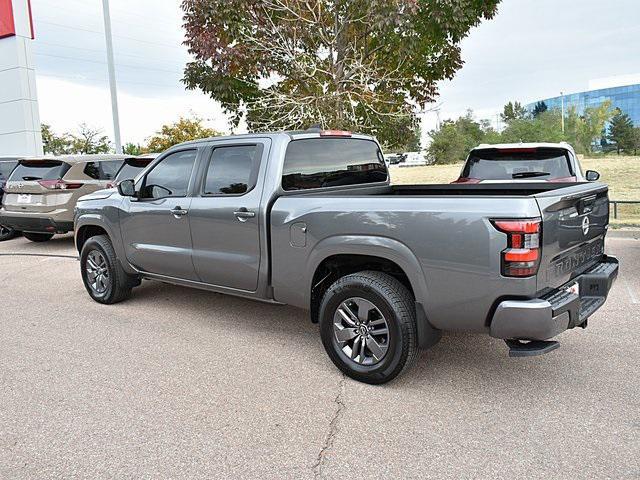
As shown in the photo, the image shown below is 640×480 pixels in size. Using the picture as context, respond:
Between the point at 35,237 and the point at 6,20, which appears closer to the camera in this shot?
the point at 35,237

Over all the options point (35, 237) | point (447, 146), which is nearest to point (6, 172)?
point (35, 237)

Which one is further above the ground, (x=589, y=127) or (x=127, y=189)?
(x=589, y=127)

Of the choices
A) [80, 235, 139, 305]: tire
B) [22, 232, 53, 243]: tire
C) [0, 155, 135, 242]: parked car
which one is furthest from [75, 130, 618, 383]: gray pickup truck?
[22, 232, 53, 243]: tire

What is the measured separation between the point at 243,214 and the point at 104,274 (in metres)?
2.56

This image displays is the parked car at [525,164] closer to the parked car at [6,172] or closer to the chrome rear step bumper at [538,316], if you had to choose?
the chrome rear step bumper at [538,316]

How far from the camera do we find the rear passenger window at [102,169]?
10.5 m

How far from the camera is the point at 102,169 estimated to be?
10672 millimetres

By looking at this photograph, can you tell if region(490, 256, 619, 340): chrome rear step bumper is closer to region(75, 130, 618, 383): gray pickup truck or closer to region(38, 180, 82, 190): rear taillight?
region(75, 130, 618, 383): gray pickup truck

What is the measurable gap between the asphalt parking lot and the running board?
41 centimetres

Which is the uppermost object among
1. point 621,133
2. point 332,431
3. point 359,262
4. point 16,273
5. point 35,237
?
point 621,133

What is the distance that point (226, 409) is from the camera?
3.69 m

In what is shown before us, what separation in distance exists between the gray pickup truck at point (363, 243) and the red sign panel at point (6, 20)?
16.1 meters

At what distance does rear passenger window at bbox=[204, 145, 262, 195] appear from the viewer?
15.7 feet

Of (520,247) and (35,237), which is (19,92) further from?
(520,247)
